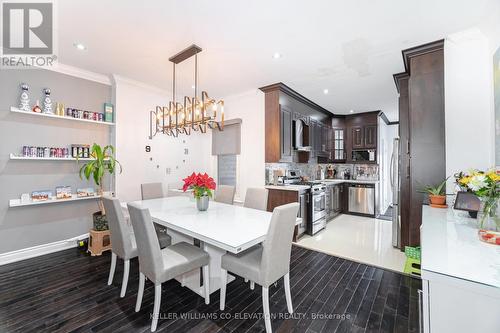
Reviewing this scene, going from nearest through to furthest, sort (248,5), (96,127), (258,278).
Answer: (258,278), (248,5), (96,127)

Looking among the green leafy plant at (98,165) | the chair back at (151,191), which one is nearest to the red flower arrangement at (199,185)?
the chair back at (151,191)

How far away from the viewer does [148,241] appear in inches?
67.7

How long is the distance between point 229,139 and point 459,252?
404cm

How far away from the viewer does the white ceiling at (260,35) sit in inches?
80.0

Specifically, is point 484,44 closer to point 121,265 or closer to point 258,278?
point 258,278

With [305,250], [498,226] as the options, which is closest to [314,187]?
[305,250]

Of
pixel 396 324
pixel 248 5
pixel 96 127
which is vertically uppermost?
pixel 248 5

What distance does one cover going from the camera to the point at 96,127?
12.1 feet

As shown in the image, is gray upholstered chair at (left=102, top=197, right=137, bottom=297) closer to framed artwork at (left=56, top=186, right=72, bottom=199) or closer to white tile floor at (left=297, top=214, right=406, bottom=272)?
framed artwork at (left=56, top=186, right=72, bottom=199)

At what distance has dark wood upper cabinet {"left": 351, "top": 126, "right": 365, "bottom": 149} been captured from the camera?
6.00 meters

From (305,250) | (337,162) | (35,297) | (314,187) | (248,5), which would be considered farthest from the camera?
(337,162)

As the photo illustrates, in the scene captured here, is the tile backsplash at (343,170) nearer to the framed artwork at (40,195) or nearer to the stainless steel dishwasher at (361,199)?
the stainless steel dishwasher at (361,199)

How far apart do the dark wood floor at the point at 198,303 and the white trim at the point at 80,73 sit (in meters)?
2.80

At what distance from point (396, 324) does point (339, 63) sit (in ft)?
10.1
